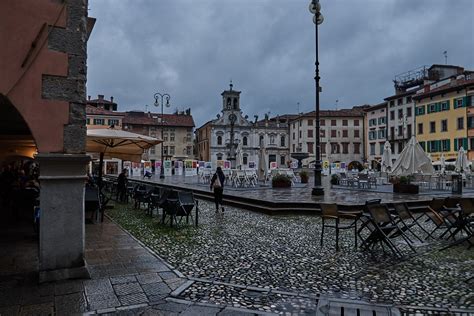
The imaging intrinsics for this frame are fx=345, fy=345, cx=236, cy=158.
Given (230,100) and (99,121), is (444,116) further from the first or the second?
(99,121)

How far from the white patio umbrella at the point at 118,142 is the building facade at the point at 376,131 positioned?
47855 mm

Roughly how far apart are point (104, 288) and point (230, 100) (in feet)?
201

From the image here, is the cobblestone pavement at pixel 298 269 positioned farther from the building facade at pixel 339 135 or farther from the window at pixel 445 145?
the building facade at pixel 339 135

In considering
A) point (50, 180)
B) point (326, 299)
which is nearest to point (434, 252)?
point (326, 299)

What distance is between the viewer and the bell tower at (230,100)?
208 ft

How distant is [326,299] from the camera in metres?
4.00

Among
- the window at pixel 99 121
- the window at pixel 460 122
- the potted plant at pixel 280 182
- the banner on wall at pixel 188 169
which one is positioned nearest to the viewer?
the potted plant at pixel 280 182

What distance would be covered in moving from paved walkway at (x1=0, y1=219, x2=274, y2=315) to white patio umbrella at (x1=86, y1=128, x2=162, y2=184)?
5051 millimetres

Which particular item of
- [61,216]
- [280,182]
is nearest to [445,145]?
[280,182]

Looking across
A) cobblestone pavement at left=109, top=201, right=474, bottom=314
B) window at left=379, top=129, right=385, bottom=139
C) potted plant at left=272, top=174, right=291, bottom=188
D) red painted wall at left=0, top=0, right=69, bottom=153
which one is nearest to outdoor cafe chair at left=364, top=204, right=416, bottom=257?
cobblestone pavement at left=109, top=201, right=474, bottom=314

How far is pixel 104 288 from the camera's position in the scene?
4.25 meters

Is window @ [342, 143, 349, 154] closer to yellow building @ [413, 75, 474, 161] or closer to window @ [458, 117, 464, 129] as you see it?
yellow building @ [413, 75, 474, 161]

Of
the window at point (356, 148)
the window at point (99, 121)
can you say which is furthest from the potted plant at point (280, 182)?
the window at point (356, 148)

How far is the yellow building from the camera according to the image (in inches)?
1517
